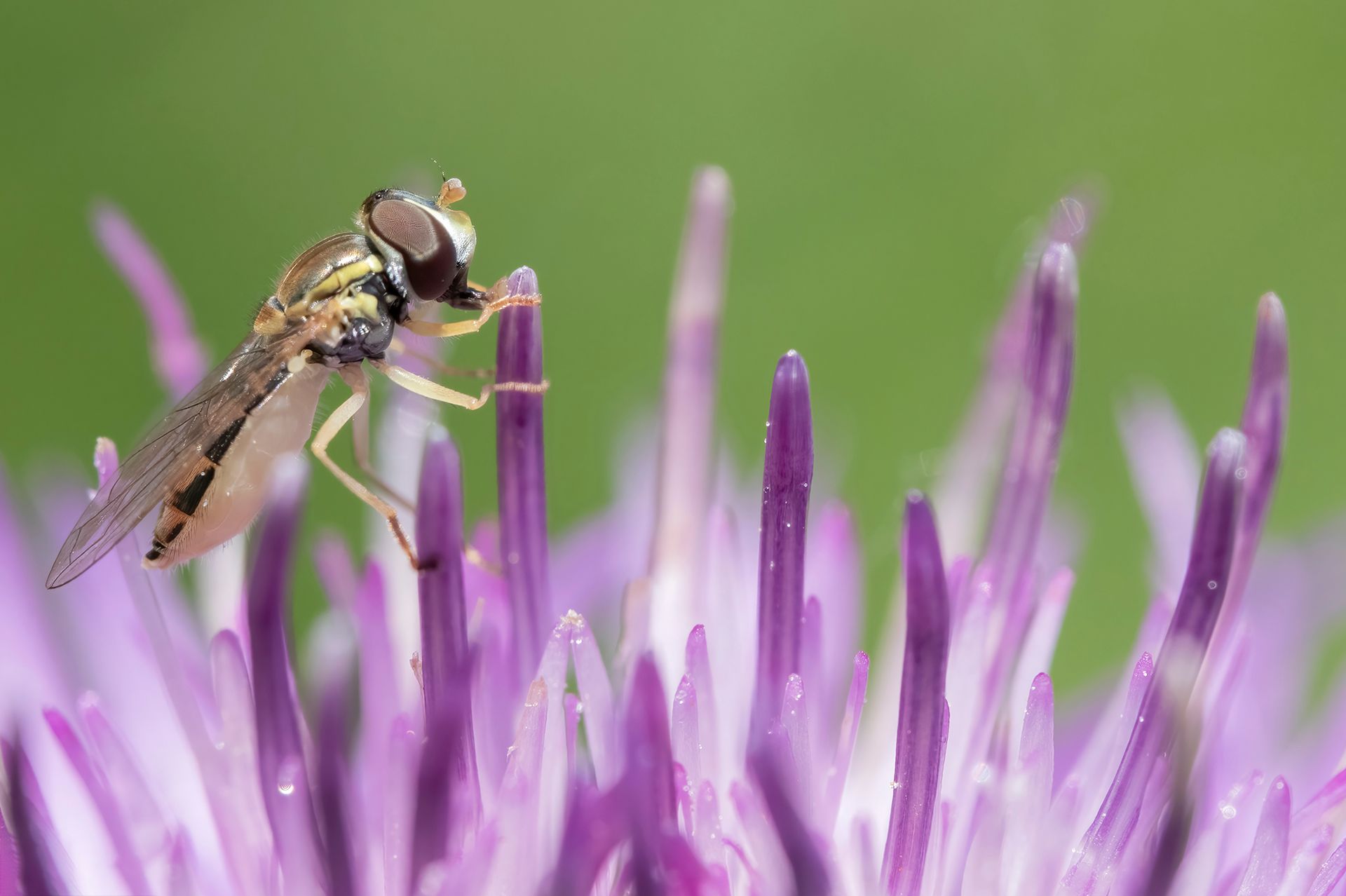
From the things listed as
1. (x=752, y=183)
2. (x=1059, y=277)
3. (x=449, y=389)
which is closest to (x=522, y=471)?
(x=449, y=389)

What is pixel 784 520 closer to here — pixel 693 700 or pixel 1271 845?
pixel 693 700

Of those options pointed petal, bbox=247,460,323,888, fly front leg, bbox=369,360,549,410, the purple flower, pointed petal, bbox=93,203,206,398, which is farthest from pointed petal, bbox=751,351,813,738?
pointed petal, bbox=93,203,206,398

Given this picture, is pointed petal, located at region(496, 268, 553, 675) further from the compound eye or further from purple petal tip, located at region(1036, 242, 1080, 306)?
purple petal tip, located at region(1036, 242, 1080, 306)

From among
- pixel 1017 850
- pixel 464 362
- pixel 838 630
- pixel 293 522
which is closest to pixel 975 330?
pixel 464 362

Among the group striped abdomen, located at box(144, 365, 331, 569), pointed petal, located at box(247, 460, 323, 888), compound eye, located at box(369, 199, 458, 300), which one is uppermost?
compound eye, located at box(369, 199, 458, 300)

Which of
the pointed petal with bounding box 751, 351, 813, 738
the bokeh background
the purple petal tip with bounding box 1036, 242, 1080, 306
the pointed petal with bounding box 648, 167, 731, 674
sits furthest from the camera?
the bokeh background

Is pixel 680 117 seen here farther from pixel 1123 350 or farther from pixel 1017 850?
pixel 1017 850

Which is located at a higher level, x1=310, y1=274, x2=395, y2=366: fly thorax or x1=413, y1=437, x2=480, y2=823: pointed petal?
x1=310, y1=274, x2=395, y2=366: fly thorax

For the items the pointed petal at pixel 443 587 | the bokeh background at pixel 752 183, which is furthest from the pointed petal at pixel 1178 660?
the bokeh background at pixel 752 183
